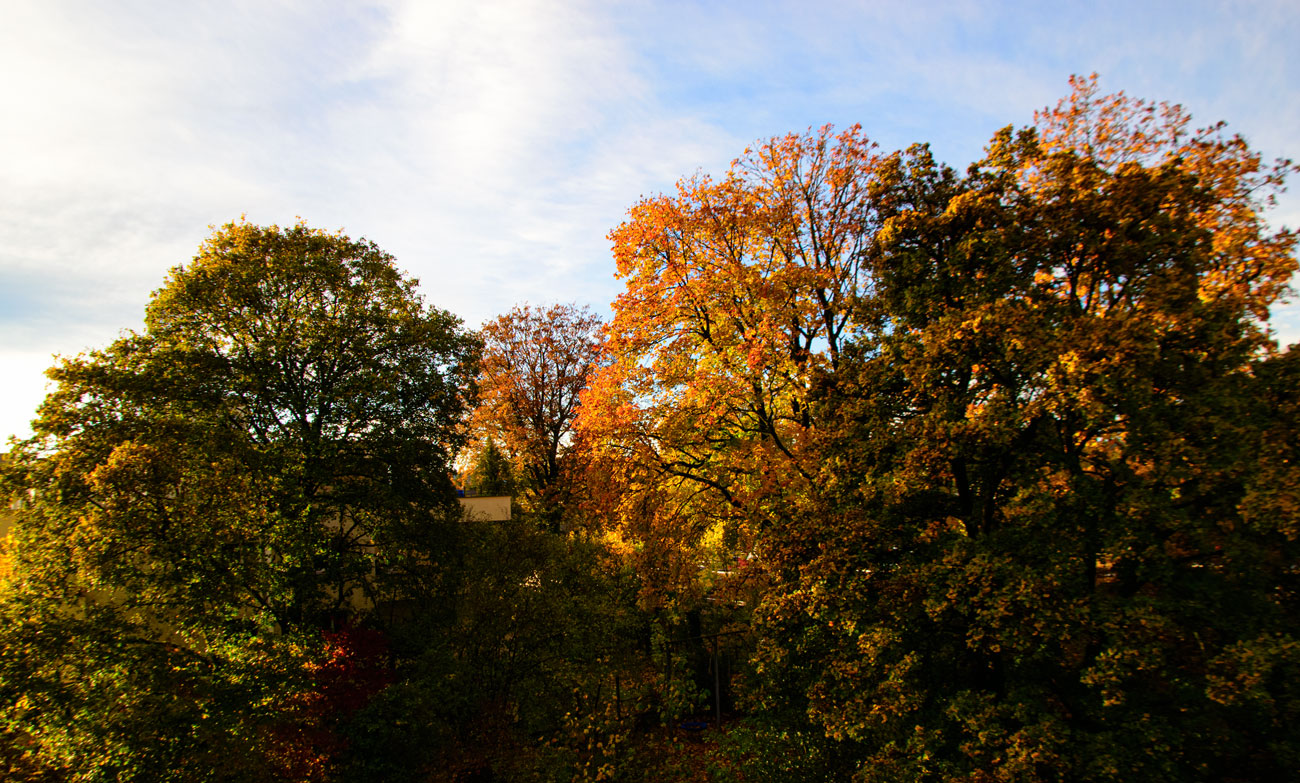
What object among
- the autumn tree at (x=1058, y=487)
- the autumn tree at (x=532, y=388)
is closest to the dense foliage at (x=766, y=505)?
the autumn tree at (x=1058, y=487)

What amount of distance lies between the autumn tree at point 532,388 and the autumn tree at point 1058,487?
2601 cm

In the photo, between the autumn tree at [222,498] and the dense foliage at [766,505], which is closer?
the dense foliage at [766,505]

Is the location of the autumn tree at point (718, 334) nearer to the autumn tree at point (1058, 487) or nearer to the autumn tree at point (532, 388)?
the autumn tree at point (1058, 487)

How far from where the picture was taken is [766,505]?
14.8m

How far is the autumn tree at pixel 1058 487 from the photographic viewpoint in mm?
9758

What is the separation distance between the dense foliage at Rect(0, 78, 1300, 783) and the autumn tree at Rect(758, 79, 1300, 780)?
7cm

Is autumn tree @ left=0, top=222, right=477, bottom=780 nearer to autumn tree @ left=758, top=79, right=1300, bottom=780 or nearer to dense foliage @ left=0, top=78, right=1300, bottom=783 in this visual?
dense foliage @ left=0, top=78, right=1300, bottom=783

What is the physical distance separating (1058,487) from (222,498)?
18.3 meters

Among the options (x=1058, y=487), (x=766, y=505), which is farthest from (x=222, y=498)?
(x=1058, y=487)

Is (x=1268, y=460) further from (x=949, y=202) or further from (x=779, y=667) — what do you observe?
(x=779, y=667)

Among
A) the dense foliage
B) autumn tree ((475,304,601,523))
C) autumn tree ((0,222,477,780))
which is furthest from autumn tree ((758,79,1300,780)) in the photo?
autumn tree ((475,304,601,523))

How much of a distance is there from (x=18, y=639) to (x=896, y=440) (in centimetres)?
1750

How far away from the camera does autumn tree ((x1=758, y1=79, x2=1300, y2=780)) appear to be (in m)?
9.76

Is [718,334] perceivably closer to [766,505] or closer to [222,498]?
[766,505]
